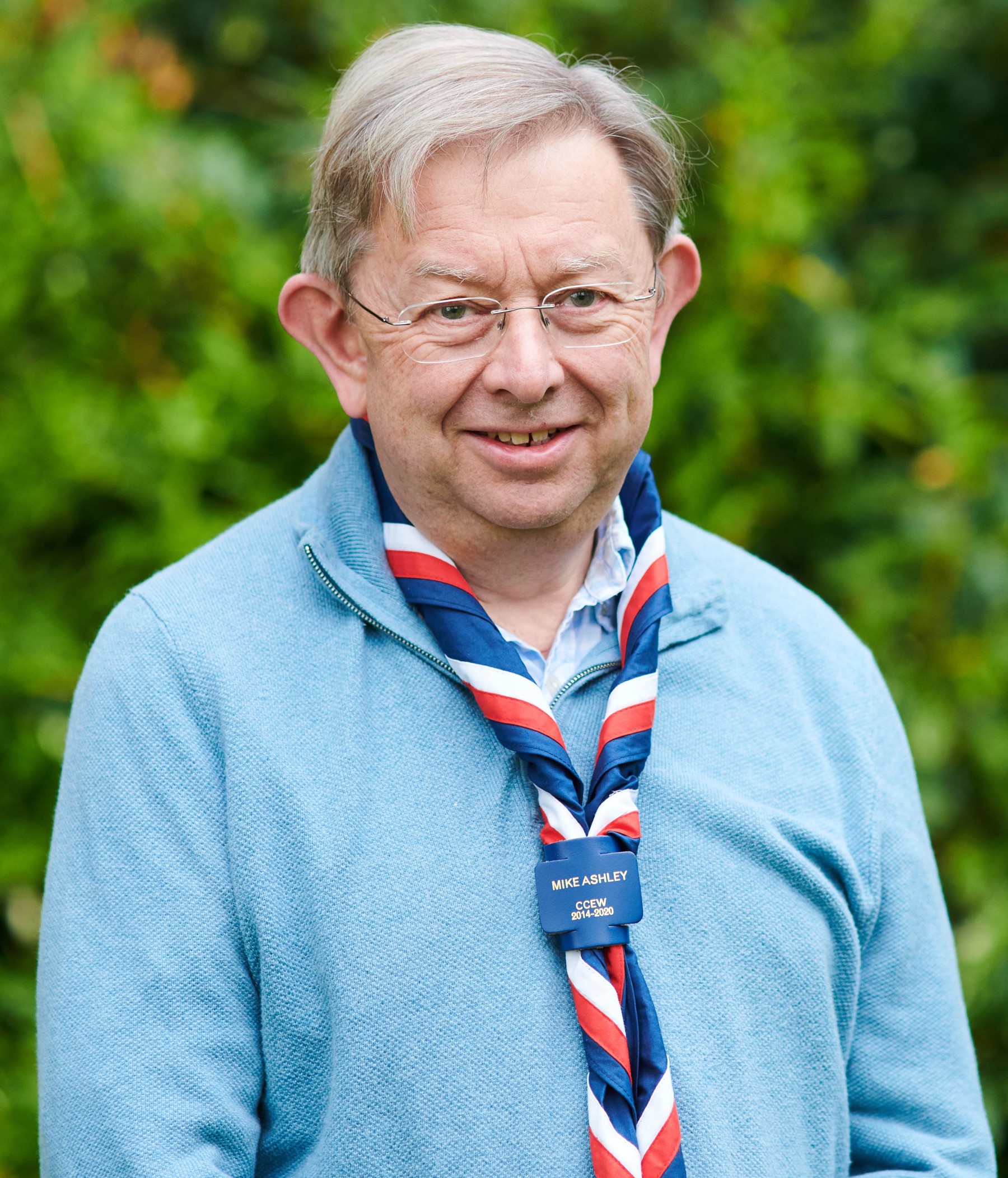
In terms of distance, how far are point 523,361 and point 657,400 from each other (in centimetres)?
152

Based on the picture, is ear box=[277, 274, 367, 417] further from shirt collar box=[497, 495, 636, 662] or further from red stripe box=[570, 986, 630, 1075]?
red stripe box=[570, 986, 630, 1075]

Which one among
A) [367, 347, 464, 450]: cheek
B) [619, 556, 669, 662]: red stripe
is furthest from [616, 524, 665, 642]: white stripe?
[367, 347, 464, 450]: cheek

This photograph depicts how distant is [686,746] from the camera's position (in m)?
1.75

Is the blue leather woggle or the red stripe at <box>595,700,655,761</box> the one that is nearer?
the blue leather woggle

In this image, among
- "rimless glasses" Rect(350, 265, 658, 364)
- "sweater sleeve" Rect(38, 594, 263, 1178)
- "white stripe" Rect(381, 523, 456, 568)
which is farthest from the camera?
"white stripe" Rect(381, 523, 456, 568)

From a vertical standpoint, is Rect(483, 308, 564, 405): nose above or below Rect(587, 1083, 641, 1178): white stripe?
above

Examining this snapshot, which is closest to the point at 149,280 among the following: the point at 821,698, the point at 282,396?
the point at 282,396

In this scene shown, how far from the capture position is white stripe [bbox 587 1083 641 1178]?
1500 mm

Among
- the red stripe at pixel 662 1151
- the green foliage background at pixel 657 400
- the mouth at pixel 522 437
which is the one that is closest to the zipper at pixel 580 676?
the mouth at pixel 522 437

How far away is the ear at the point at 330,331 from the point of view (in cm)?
175

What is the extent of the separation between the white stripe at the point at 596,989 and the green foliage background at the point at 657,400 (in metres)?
1.55

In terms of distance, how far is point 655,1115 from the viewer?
1.54 m

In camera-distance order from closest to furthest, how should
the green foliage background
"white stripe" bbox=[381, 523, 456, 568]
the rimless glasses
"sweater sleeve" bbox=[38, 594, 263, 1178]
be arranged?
"sweater sleeve" bbox=[38, 594, 263, 1178] < the rimless glasses < "white stripe" bbox=[381, 523, 456, 568] < the green foliage background

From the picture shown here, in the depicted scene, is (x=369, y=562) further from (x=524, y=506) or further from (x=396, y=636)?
(x=524, y=506)
